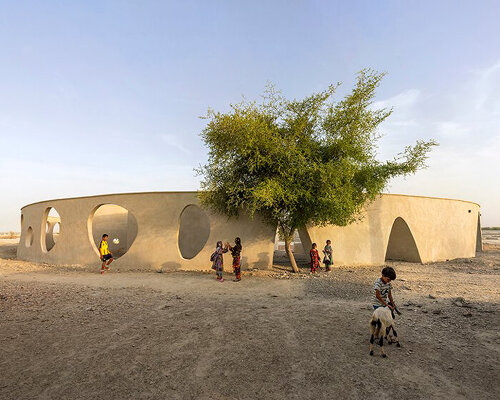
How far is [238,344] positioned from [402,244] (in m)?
13.8

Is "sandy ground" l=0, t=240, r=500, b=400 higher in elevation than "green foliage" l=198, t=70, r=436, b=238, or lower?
lower

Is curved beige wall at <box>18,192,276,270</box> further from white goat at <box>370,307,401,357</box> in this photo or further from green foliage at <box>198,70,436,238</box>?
white goat at <box>370,307,401,357</box>

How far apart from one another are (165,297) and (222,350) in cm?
374

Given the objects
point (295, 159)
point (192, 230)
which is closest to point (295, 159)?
point (295, 159)

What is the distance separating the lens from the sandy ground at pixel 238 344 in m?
3.50

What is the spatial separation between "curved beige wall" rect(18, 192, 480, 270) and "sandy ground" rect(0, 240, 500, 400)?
379 cm

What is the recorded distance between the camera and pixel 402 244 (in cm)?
1549

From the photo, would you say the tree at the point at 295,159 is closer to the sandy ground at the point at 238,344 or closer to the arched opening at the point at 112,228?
the sandy ground at the point at 238,344

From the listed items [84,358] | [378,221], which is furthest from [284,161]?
[84,358]

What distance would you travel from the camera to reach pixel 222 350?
4434 mm

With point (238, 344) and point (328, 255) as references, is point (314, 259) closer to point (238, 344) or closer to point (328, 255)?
point (328, 255)

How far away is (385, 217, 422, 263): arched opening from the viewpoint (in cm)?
1498

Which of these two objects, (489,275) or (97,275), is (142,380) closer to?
(97,275)

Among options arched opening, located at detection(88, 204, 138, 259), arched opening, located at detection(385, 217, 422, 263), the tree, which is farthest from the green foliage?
arched opening, located at detection(88, 204, 138, 259)
